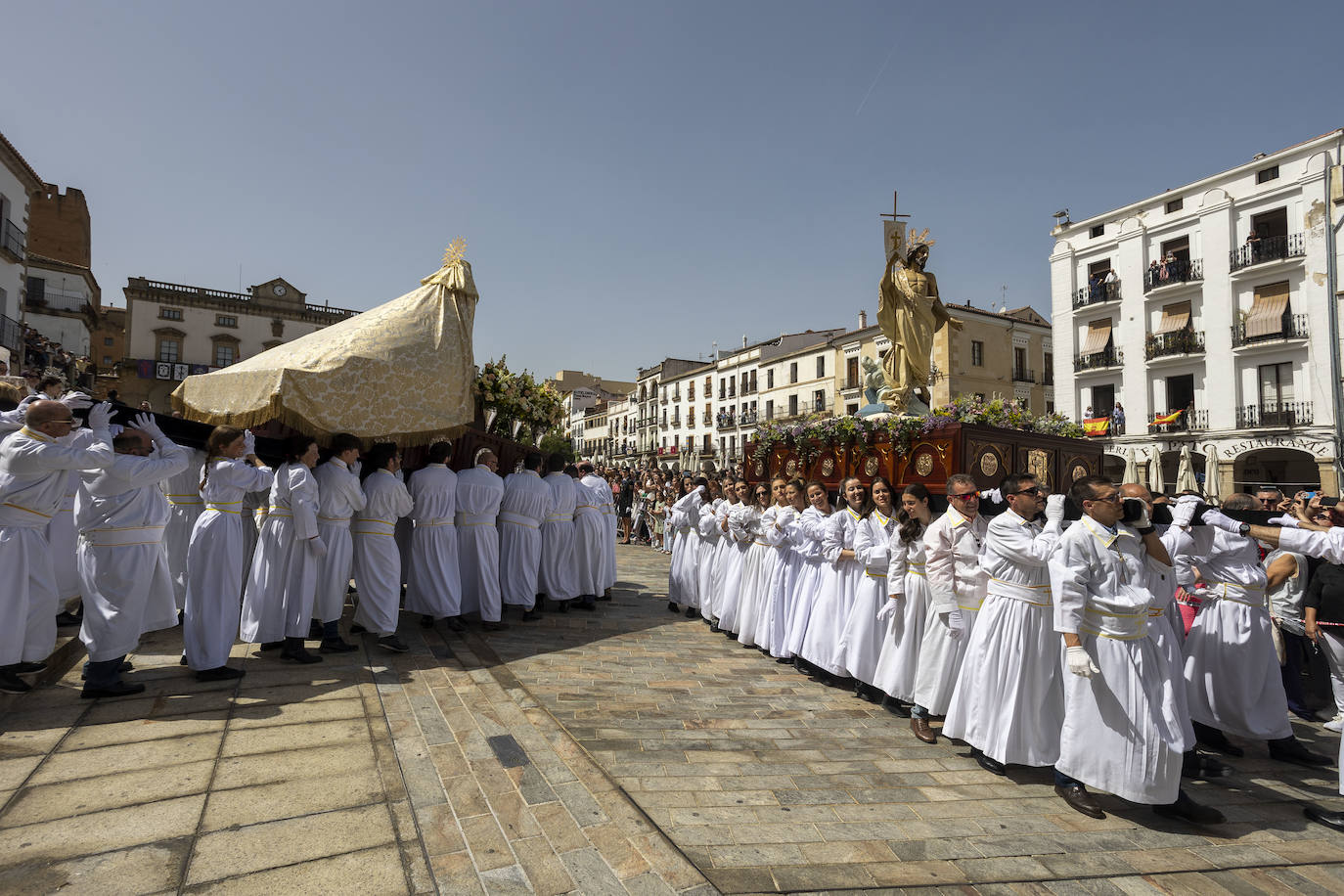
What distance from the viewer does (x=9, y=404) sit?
5680 mm

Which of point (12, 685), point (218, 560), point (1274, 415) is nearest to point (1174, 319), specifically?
point (1274, 415)

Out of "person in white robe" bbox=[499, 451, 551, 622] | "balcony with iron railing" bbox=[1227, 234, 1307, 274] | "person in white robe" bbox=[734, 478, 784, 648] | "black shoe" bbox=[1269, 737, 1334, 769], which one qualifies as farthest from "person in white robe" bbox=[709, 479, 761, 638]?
"balcony with iron railing" bbox=[1227, 234, 1307, 274]

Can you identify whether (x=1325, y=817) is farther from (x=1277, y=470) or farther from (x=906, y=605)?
(x=1277, y=470)

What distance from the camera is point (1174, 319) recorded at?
85.6ft

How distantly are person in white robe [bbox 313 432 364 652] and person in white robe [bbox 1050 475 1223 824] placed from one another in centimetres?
561

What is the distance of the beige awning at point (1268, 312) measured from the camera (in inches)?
912

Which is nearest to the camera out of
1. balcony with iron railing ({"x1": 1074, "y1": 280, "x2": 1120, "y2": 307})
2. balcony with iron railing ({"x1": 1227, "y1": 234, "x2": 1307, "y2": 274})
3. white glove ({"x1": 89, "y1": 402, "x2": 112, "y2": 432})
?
white glove ({"x1": 89, "y1": 402, "x2": 112, "y2": 432})

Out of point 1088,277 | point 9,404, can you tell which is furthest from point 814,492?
point 1088,277

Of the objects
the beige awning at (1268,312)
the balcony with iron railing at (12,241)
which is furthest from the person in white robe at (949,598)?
the balcony with iron railing at (12,241)

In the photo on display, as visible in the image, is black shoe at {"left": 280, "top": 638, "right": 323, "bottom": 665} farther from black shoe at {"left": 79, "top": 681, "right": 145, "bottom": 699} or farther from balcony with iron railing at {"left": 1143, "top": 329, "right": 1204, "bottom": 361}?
balcony with iron railing at {"left": 1143, "top": 329, "right": 1204, "bottom": 361}

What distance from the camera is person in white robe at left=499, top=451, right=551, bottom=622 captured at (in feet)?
26.6

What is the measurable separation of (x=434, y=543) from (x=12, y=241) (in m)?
25.5

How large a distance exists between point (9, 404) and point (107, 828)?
4.63 meters

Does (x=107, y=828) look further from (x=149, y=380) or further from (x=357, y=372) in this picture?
(x=149, y=380)
